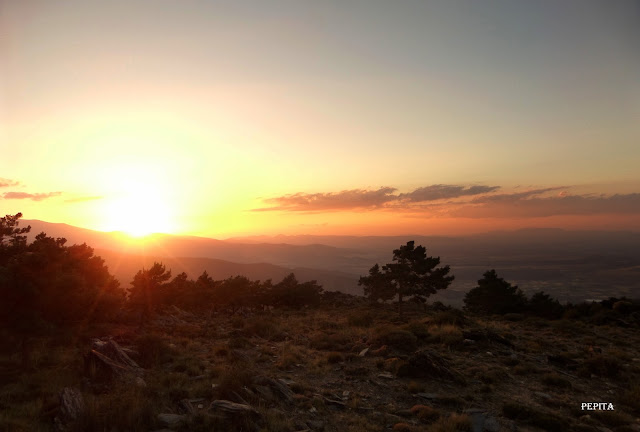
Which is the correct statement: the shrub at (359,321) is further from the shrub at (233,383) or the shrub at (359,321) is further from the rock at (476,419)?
the rock at (476,419)

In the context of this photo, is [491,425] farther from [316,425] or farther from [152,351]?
[152,351]

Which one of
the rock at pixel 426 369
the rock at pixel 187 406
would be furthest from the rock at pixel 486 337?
the rock at pixel 187 406

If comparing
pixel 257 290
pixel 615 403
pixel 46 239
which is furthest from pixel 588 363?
pixel 257 290

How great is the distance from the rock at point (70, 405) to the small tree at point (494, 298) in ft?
127

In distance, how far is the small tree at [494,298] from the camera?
37.1 metres

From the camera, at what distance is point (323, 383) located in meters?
12.4

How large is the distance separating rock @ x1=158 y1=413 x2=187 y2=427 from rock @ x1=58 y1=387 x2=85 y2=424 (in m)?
2.06

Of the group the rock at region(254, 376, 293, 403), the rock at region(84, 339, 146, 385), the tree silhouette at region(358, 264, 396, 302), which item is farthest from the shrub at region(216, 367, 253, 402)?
the tree silhouette at region(358, 264, 396, 302)

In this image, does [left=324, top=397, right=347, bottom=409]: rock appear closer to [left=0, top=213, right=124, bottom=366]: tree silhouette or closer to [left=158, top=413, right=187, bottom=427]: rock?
[left=158, top=413, right=187, bottom=427]: rock

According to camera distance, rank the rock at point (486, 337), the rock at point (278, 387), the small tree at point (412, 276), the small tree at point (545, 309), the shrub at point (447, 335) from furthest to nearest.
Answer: the small tree at point (412, 276) < the small tree at point (545, 309) < the rock at point (486, 337) < the shrub at point (447, 335) < the rock at point (278, 387)

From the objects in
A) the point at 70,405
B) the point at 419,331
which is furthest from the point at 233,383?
the point at 419,331

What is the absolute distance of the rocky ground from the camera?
8.71 meters

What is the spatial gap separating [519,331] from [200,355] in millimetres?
22420

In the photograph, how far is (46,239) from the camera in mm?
17203
